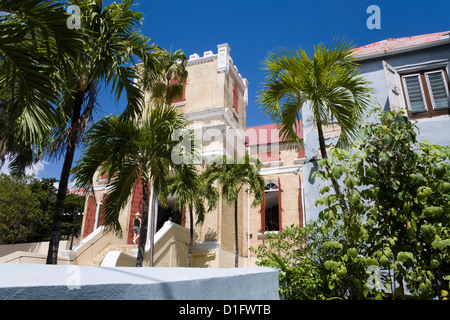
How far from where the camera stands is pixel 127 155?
8.01 meters

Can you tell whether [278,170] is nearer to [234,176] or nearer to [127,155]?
[234,176]

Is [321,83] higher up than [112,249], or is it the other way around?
[321,83]

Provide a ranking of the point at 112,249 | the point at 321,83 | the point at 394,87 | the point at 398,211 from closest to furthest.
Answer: the point at 398,211, the point at 321,83, the point at 394,87, the point at 112,249

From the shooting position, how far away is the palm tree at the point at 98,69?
6195 mm

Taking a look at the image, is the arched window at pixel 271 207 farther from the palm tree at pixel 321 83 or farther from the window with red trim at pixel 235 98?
the palm tree at pixel 321 83

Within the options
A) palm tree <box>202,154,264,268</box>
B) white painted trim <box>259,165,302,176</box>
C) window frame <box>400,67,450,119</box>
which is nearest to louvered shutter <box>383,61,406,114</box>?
window frame <box>400,67,450,119</box>

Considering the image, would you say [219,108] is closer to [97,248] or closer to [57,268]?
[97,248]

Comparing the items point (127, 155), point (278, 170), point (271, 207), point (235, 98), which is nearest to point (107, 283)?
point (127, 155)

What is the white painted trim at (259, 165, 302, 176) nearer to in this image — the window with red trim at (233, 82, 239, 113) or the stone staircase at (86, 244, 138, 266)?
the window with red trim at (233, 82, 239, 113)

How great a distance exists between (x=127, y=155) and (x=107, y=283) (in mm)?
6170

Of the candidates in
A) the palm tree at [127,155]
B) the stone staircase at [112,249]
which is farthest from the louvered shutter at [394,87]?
the stone staircase at [112,249]

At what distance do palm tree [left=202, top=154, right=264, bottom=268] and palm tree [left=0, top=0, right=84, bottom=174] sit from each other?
10.7 metres
